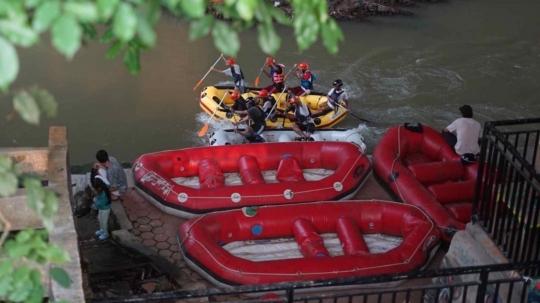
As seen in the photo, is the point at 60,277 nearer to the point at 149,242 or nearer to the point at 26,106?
the point at 26,106

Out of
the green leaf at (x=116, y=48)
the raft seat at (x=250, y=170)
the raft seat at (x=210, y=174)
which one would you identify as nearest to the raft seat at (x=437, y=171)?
the raft seat at (x=250, y=170)

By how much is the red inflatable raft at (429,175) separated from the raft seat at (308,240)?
149cm

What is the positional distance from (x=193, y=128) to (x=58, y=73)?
4.14 meters

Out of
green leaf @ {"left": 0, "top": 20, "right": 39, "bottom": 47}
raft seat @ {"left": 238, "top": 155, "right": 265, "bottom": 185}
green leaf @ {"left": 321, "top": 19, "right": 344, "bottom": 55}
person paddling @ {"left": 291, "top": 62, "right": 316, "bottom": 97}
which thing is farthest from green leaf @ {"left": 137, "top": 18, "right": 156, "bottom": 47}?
person paddling @ {"left": 291, "top": 62, "right": 316, "bottom": 97}

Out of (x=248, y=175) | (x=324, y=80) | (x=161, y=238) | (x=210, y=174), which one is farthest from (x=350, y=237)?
(x=324, y=80)

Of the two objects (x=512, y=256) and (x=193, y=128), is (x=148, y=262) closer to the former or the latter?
(x=512, y=256)

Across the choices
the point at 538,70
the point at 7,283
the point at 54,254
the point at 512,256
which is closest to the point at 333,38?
the point at 54,254

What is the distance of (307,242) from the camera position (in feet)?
25.3

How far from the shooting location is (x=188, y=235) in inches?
297

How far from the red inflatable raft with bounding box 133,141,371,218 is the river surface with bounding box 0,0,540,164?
9.45ft

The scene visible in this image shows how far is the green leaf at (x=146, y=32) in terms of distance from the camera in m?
2.21

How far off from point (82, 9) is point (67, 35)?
90 mm

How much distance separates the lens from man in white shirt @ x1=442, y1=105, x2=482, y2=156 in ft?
30.1

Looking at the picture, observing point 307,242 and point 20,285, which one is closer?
point 20,285
